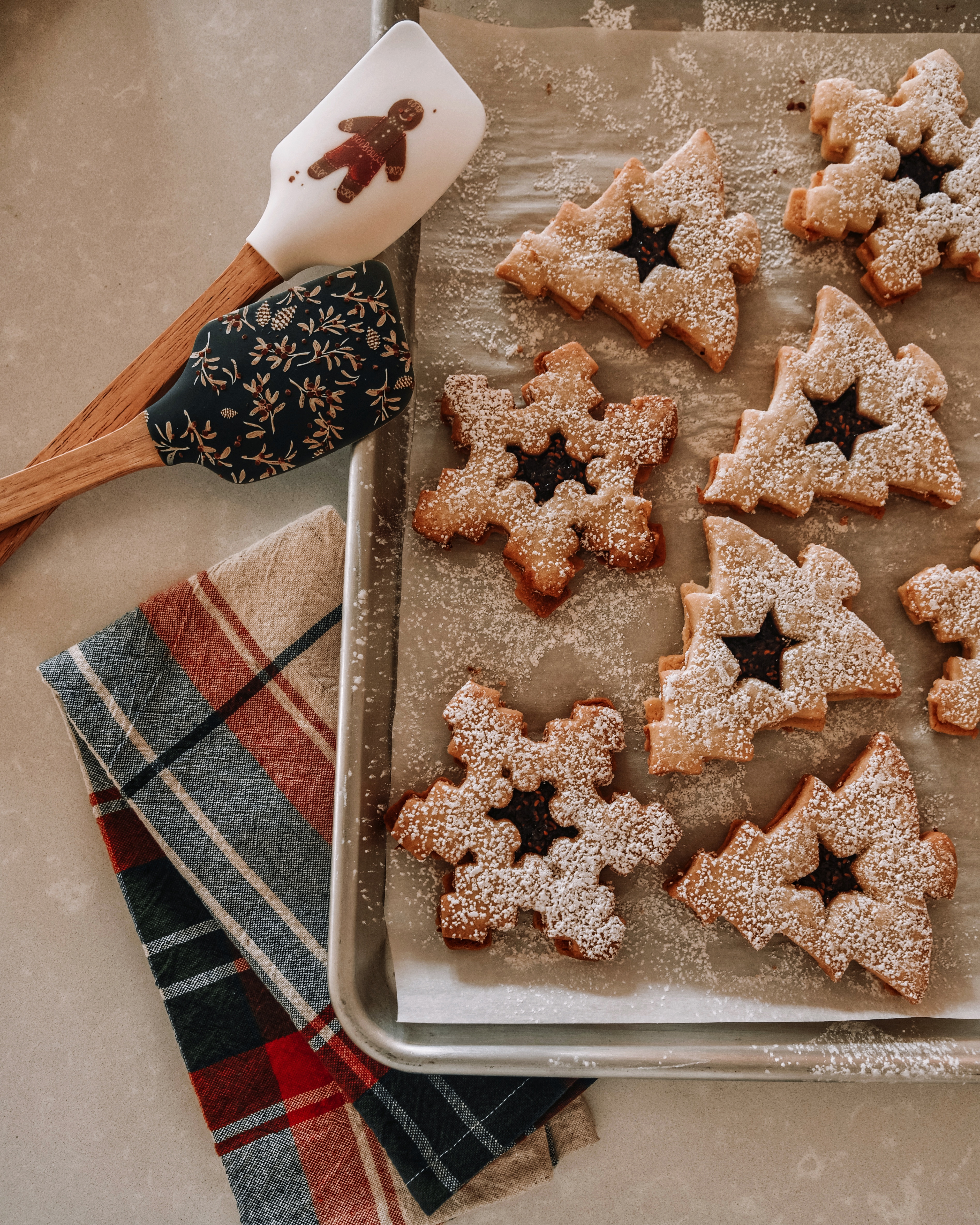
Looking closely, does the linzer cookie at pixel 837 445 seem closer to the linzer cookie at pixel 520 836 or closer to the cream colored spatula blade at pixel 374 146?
the linzer cookie at pixel 520 836

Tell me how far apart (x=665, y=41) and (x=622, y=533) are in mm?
765

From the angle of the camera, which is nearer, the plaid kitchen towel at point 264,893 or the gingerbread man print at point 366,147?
the gingerbread man print at point 366,147

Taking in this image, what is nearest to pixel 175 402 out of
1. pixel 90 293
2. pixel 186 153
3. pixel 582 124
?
pixel 90 293

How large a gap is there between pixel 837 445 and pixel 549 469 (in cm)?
42

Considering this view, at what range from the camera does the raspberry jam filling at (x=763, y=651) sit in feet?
3.76

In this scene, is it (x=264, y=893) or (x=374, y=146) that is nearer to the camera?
(x=374, y=146)

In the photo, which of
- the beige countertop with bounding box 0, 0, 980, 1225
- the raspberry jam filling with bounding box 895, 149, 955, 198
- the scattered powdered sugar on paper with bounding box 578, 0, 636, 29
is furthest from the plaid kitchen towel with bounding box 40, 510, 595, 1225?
the raspberry jam filling with bounding box 895, 149, 955, 198

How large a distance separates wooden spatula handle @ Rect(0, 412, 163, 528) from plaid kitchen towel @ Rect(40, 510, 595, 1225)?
20 cm

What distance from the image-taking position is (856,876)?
115 cm

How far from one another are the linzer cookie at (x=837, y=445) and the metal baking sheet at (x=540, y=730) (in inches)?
2.4

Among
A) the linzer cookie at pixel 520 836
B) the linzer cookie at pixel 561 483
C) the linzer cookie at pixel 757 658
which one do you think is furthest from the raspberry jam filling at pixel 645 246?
the linzer cookie at pixel 520 836

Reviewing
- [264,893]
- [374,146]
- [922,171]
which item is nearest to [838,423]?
[922,171]

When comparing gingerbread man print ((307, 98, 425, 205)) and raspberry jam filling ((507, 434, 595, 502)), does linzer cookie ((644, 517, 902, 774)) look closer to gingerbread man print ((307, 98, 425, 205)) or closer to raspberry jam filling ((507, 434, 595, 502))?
raspberry jam filling ((507, 434, 595, 502))

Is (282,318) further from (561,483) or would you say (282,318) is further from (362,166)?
(561,483)
